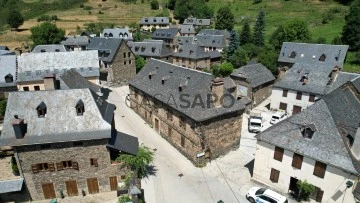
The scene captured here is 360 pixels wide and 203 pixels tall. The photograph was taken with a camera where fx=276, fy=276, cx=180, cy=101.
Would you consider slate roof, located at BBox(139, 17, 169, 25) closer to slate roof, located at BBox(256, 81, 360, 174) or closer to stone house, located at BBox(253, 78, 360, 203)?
stone house, located at BBox(253, 78, 360, 203)

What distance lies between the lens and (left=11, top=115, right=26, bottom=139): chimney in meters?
27.0

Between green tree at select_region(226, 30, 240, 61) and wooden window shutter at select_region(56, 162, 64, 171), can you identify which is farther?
green tree at select_region(226, 30, 240, 61)

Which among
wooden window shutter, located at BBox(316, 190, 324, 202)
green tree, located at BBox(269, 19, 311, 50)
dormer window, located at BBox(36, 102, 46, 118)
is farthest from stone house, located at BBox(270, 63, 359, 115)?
dormer window, located at BBox(36, 102, 46, 118)

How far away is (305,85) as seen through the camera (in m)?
48.0

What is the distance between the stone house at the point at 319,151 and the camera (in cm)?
2508

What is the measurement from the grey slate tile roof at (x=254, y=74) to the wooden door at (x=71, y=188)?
35.4m

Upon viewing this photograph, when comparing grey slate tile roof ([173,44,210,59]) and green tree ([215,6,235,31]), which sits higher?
green tree ([215,6,235,31])

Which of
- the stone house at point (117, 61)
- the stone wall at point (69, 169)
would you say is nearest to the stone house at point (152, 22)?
the stone house at point (117, 61)

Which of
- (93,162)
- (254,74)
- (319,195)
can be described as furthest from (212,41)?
(319,195)

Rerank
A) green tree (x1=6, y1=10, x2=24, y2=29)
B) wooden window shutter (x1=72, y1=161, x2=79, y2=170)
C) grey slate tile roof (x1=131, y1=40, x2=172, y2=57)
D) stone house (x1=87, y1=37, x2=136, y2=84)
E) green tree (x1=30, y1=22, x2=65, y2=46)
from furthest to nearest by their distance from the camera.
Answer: green tree (x1=6, y1=10, x2=24, y2=29) → green tree (x1=30, y1=22, x2=65, y2=46) → grey slate tile roof (x1=131, y1=40, x2=172, y2=57) → stone house (x1=87, y1=37, x2=136, y2=84) → wooden window shutter (x1=72, y1=161, x2=79, y2=170)

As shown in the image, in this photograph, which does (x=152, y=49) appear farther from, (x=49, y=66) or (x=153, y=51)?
(x=49, y=66)

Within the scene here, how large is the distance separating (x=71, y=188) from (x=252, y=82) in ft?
120

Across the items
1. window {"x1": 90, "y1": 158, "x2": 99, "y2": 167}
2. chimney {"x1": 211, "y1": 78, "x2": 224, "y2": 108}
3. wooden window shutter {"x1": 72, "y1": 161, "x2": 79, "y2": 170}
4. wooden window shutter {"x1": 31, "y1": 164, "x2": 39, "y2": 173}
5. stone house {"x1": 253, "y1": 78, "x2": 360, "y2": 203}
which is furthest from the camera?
chimney {"x1": 211, "y1": 78, "x2": 224, "y2": 108}

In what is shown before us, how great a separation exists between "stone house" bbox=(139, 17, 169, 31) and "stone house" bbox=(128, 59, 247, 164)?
321 feet
